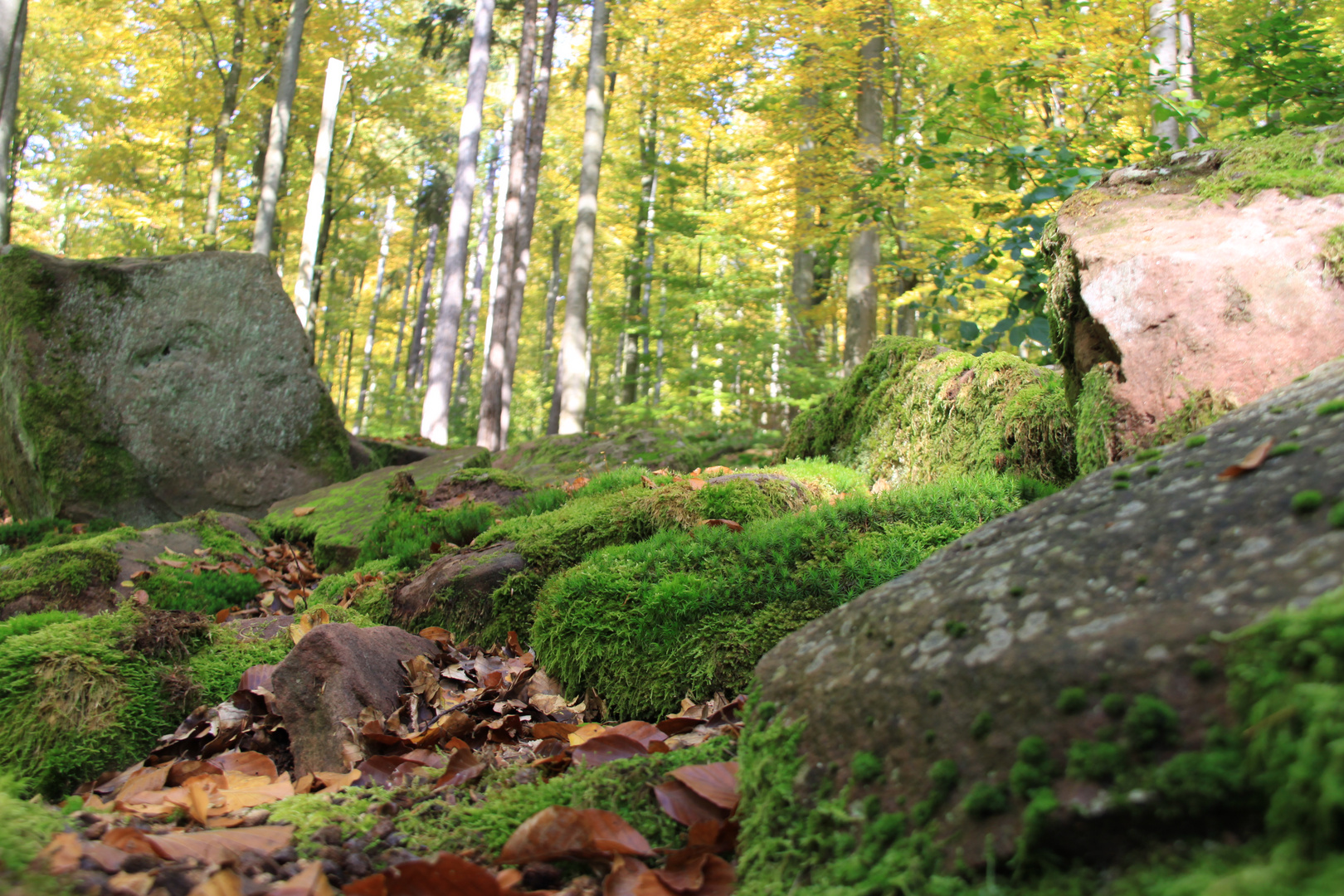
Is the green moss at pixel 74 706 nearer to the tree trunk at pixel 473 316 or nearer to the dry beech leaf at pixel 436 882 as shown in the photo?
the dry beech leaf at pixel 436 882

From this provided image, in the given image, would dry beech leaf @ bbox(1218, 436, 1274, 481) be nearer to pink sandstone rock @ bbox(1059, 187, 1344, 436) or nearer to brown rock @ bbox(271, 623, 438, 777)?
pink sandstone rock @ bbox(1059, 187, 1344, 436)

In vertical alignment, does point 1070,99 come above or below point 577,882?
above

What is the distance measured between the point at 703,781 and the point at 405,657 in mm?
1692

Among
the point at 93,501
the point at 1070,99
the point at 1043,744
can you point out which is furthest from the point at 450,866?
the point at 1070,99

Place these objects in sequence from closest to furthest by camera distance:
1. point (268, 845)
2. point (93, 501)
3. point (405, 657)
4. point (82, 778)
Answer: point (268, 845) → point (82, 778) → point (405, 657) → point (93, 501)

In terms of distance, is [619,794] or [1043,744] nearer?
[1043,744]

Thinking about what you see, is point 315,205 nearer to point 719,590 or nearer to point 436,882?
point 719,590

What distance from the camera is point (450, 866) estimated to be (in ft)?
4.45

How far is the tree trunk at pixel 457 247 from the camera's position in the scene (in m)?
13.9

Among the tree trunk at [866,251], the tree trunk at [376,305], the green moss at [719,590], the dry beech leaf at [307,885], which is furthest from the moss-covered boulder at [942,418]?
the tree trunk at [376,305]

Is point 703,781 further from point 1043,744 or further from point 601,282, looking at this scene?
point 601,282

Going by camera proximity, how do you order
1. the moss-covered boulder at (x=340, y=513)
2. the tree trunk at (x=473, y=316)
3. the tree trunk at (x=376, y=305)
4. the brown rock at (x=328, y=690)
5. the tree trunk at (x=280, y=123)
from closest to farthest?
the brown rock at (x=328, y=690)
the moss-covered boulder at (x=340, y=513)
the tree trunk at (x=280, y=123)
the tree trunk at (x=473, y=316)
the tree trunk at (x=376, y=305)

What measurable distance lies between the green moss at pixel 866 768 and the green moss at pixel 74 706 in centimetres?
259

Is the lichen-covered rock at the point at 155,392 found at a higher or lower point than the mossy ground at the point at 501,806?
higher
